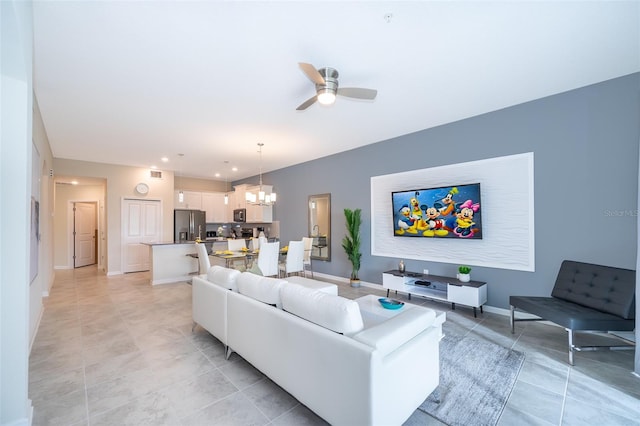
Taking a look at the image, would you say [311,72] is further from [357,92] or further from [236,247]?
[236,247]

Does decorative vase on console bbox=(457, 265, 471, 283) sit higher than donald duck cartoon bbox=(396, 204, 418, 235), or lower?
lower

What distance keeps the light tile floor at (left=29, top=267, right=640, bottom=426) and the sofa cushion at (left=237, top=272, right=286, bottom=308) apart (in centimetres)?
70

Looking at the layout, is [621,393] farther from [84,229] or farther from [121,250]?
[84,229]

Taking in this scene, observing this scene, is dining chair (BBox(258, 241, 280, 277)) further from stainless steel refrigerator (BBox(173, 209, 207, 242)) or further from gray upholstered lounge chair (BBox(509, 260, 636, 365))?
stainless steel refrigerator (BBox(173, 209, 207, 242))

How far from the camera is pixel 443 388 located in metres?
2.22

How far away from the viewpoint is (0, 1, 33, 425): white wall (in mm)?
1607

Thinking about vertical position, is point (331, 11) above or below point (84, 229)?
above

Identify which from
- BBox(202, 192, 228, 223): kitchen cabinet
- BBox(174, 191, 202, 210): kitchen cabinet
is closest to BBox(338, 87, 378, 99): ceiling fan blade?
BBox(174, 191, 202, 210): kitchen cabinet

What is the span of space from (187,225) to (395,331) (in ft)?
25.2

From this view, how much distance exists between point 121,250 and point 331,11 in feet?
25.5

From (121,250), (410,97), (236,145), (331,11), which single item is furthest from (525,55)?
(121,250)

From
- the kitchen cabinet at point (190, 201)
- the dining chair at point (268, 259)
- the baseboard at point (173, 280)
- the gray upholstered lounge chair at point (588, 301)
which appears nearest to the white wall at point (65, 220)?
the kitchen cabinet at point (190, 201)

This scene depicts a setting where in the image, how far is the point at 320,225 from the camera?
6.62 meters

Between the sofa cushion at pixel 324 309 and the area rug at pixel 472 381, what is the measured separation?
0.94m
